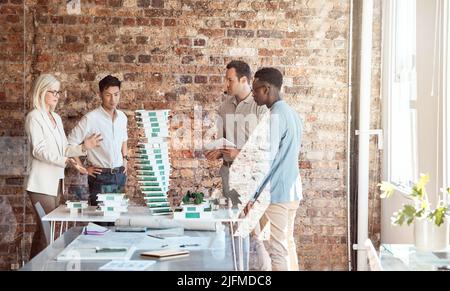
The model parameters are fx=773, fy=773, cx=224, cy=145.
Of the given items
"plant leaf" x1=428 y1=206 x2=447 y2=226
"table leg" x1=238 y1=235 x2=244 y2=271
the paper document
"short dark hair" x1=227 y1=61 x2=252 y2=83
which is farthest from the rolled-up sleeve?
"plant leaf" x1=428 y1=206 x2=447 y2=226

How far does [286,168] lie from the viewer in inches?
97.9

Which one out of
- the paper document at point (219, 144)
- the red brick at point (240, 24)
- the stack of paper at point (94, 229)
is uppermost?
the red brick at point (240, 24)

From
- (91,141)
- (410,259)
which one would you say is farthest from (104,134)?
(410,259)

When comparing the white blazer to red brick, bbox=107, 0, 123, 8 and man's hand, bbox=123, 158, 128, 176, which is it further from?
red brick, bbox=107, 0, 123, 8

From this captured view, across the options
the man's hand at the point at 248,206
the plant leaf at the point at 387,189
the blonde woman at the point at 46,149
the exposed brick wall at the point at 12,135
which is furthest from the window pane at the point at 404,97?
the exposed brick wall at the point at 12,135

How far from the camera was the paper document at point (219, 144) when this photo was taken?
97.7 inches

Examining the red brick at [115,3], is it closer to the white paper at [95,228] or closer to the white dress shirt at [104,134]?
the white dress shirt at [104,134]

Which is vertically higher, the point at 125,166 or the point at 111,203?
the point at 125,166

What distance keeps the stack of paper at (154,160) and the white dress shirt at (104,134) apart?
0.21 ft

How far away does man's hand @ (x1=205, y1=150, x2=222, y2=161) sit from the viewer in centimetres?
248

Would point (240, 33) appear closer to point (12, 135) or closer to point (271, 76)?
point (271, 76)

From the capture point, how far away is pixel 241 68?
8.08 ft

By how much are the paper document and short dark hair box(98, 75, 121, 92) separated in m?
0.35

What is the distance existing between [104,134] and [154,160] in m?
0.19
